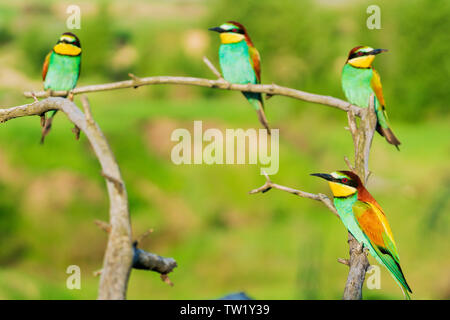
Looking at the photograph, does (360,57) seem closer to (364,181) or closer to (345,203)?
(364,181)

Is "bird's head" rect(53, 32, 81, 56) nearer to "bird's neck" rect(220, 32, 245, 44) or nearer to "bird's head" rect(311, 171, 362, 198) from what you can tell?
"bird's neck" rect(220, 32, 245, 44)

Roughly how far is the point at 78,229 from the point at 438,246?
385cm

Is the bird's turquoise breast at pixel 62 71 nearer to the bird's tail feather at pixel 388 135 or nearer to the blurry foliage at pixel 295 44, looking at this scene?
the bird's tail feather at pixel 388 135

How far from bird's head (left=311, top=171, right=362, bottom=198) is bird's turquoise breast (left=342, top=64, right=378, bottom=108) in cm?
90

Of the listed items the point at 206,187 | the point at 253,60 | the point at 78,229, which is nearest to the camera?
the point at 253,60

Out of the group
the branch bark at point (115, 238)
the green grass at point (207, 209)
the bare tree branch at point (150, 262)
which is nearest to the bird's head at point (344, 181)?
the bare tree branch at point (150, 262)

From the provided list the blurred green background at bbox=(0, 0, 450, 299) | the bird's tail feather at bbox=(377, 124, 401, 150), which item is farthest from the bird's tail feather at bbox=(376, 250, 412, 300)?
the blurred green background at bbox=(0, 0, 450, 299)

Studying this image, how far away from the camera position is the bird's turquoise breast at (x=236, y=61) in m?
3.11

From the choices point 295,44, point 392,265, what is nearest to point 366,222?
point 392,265

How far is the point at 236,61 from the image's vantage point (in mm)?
3125

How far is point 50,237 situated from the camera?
21.4 feet

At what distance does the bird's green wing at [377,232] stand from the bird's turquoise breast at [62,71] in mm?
1712

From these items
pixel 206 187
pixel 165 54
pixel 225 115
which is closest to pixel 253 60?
pixel 206 187

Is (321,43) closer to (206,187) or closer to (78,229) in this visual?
(206,187)
